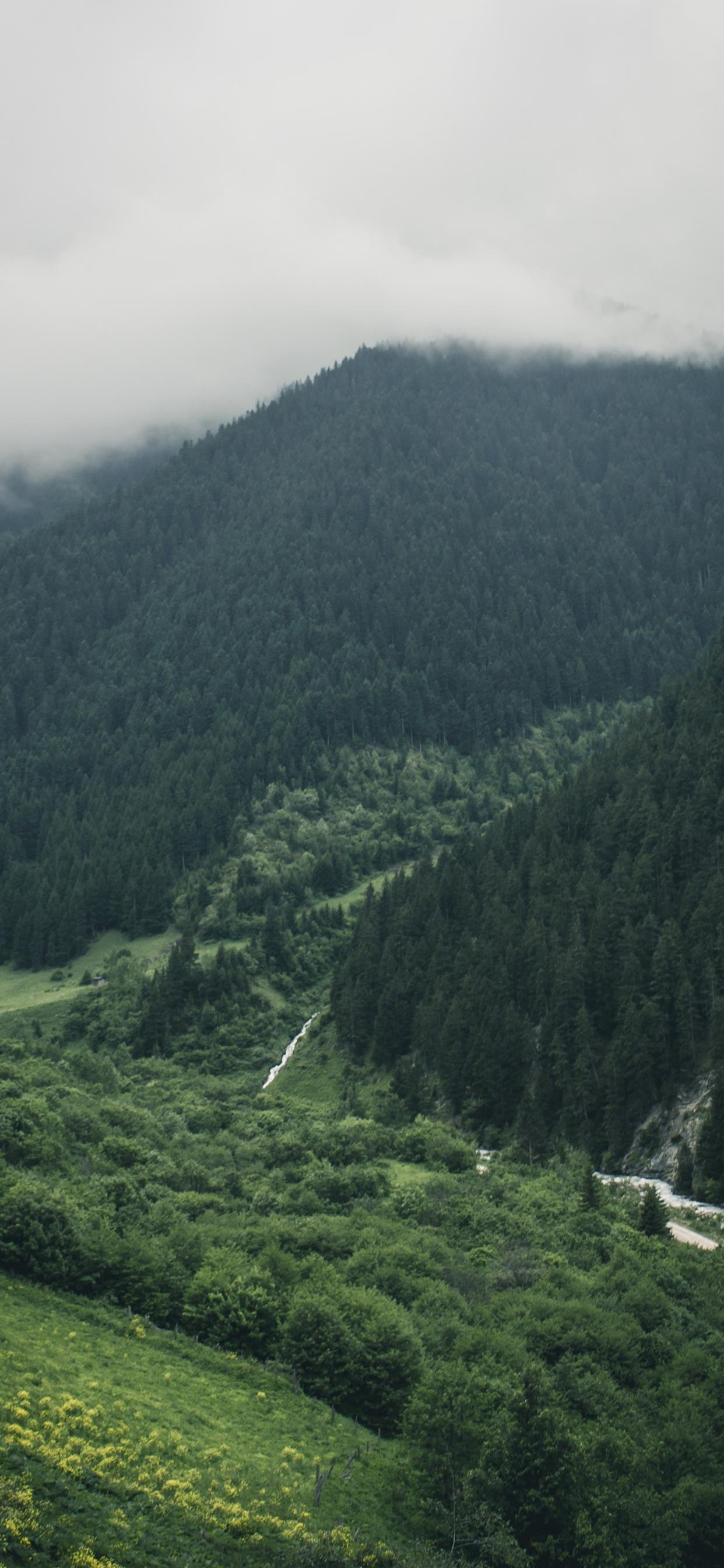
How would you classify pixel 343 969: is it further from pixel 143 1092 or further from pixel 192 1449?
pixel 192 1449

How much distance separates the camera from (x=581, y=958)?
13425 cm

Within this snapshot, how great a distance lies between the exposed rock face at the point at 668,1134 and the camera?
104562 millimetres

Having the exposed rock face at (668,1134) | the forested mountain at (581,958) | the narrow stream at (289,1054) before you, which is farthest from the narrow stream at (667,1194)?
the narrow stream at (289,1054)

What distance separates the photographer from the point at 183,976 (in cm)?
18638

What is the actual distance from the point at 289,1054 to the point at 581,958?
59.0m

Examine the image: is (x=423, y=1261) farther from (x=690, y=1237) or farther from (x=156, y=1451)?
(x=156, y=1451)

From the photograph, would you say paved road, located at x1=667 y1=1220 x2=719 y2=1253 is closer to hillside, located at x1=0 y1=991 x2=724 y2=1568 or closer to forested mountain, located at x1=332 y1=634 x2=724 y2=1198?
hillside, located at x1=0 y1=991 x2=724 y2=1568

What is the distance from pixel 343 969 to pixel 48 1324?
393ft

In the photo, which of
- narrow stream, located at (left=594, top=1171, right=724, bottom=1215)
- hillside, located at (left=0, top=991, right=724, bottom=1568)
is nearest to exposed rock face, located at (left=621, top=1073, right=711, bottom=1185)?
narrow stream, located at (left=594, top=1171, right=724, bottom=1215)

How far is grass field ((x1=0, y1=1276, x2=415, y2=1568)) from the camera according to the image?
43531 millimetres

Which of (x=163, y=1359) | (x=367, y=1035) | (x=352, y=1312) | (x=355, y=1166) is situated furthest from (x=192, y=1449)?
(x=367, y=1035)

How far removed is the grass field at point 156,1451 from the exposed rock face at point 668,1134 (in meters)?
53.9

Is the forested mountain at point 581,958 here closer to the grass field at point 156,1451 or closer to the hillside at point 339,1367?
the hillside at point 339,1367

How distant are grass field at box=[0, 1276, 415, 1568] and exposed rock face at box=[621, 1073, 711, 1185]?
177ft
